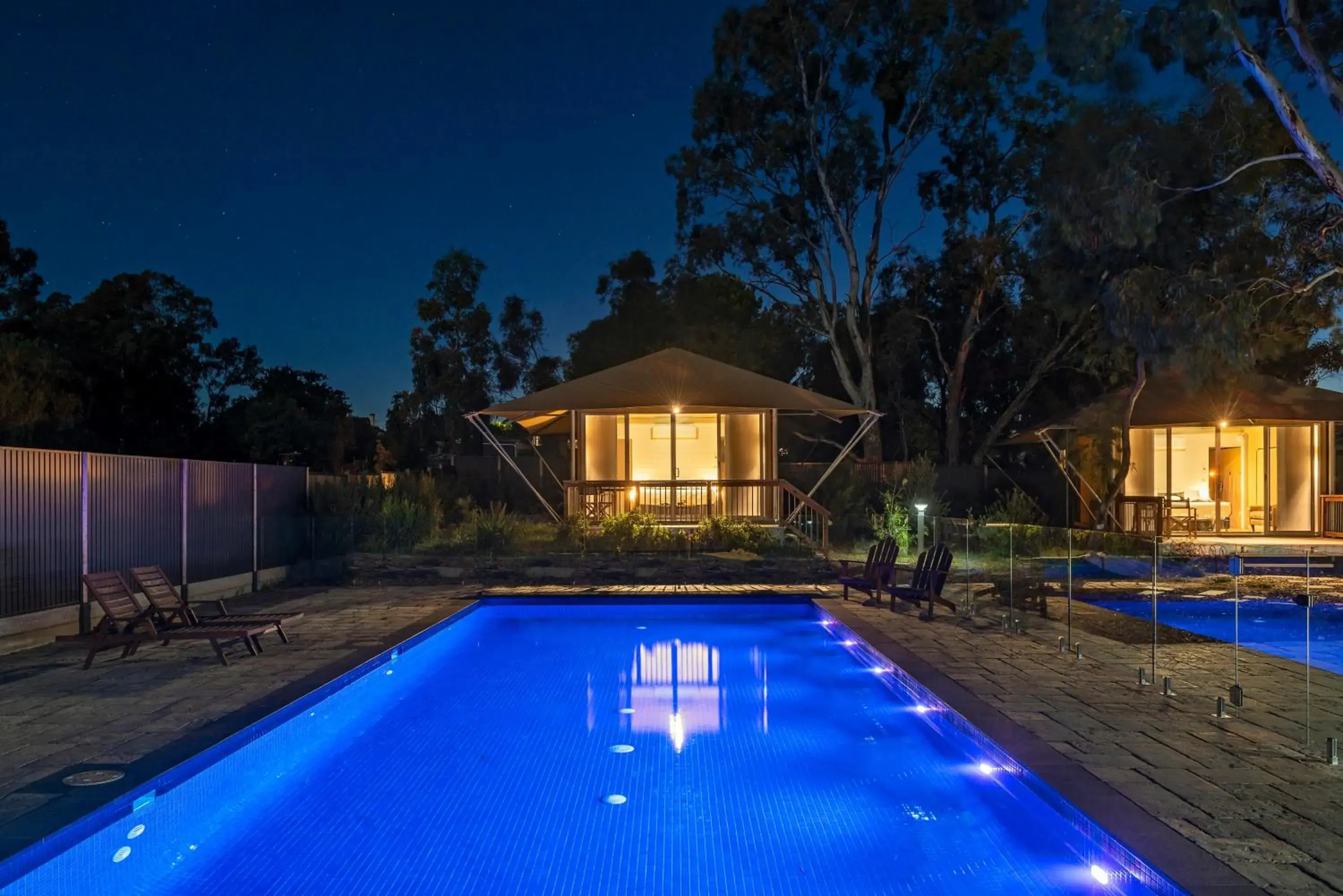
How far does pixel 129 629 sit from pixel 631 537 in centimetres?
797

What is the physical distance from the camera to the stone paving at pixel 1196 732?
3836 millimetres

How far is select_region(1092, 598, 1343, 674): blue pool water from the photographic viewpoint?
572 cm

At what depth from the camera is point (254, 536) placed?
531 inches

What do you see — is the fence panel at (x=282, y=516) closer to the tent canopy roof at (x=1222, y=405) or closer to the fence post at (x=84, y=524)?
the fence post at (x=84, y=524)

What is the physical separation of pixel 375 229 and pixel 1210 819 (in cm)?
2495

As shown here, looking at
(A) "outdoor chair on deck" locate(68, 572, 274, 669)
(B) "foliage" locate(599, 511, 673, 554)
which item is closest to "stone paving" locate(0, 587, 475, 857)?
(A) "outdoor chair on deck" locate(68, 572, 274, 669)

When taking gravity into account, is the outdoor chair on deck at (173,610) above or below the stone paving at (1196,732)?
above

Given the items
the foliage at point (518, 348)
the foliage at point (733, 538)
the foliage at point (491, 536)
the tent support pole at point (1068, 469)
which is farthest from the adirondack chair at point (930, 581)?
the foliage at point (518, 348)

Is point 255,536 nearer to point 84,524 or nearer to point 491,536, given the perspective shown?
point 491,536

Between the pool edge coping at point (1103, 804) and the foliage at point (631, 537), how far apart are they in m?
7.85

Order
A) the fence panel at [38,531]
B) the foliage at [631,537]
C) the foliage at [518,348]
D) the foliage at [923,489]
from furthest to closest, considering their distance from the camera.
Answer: the foliage at [518,348], the foliage at [923,489], the foliage at [631,537], the fence panel at [38,531]

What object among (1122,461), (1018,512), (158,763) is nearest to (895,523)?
(1018,512)

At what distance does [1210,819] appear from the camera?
4.06 metres

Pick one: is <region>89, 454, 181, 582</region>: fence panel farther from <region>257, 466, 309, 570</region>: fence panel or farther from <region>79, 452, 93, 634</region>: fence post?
<region>257, 466, 309, 570</region>: fence panel
